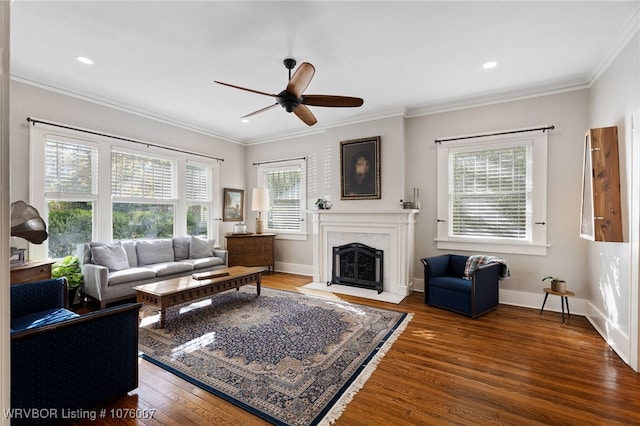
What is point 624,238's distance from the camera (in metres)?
2.60

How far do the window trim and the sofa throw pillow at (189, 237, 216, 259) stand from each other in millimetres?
1440

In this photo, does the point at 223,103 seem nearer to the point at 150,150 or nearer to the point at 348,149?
the point at 150,150

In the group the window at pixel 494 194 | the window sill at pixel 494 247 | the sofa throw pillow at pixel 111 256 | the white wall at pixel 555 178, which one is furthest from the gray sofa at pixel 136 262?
the white wall at pixel 555 178

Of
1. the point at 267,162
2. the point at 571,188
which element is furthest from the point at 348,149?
the point at 571,188

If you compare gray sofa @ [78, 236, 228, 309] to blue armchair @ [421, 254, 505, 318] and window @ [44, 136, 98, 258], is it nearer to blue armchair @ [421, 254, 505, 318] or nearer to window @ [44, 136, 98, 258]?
window @ [44, 136, 98, 258]

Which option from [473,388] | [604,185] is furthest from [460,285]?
[604,185]

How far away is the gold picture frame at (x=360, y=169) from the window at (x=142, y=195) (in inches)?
119

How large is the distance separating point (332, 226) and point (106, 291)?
329cm

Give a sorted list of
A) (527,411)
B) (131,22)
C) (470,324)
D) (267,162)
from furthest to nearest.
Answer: (267,162), (470,324), (131,22), (527,411)

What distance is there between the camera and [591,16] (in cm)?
241

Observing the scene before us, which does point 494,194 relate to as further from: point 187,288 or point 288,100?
point 187,288

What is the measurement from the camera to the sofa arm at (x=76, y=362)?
60.7 inches

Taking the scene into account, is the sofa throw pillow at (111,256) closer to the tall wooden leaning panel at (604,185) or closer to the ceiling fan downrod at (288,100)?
the ceiling fan downrod at (288,100)

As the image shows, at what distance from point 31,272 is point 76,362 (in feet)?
6.94
